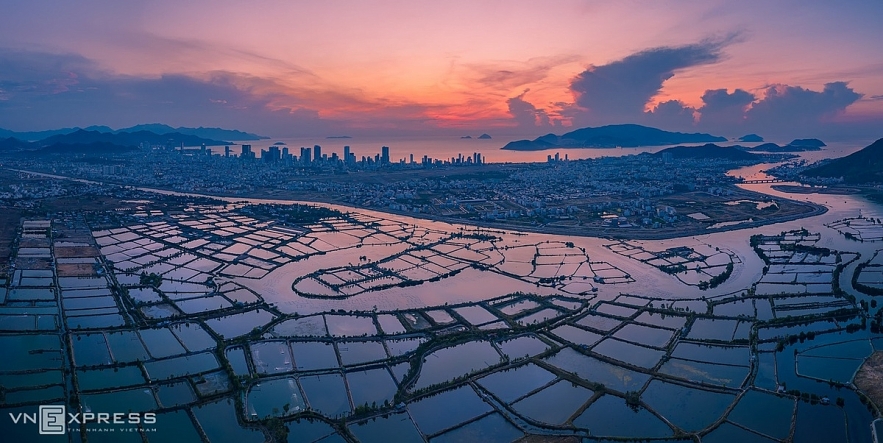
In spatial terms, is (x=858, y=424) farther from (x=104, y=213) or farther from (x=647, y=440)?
(x=104, y=213)

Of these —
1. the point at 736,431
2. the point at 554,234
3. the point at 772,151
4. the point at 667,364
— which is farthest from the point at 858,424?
the point at 772,151

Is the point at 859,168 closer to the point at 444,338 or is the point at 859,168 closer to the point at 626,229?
the point at 626,229

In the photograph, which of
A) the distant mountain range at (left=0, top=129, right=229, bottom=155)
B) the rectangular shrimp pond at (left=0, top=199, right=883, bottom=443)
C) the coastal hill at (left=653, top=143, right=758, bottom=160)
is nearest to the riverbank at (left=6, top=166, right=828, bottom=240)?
the rectangular shrimp pond at (left=0, top=199, right=883, bottom=443)

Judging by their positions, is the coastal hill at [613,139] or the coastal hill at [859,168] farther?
the coastal hill at [613,139]

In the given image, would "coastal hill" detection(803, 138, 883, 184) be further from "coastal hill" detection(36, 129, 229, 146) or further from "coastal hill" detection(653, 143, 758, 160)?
"coastal hill" detection(36, 129, 229, 146)

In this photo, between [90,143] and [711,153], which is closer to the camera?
[711,153]

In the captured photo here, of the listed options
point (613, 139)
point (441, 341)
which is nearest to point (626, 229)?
point (441, 341)

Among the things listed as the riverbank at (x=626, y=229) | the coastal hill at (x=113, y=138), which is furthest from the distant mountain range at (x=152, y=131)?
the riverbank at (x=626, y=229)

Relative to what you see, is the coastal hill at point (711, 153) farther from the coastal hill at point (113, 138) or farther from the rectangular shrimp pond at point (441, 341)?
the coastal hill at point (113, 138)
